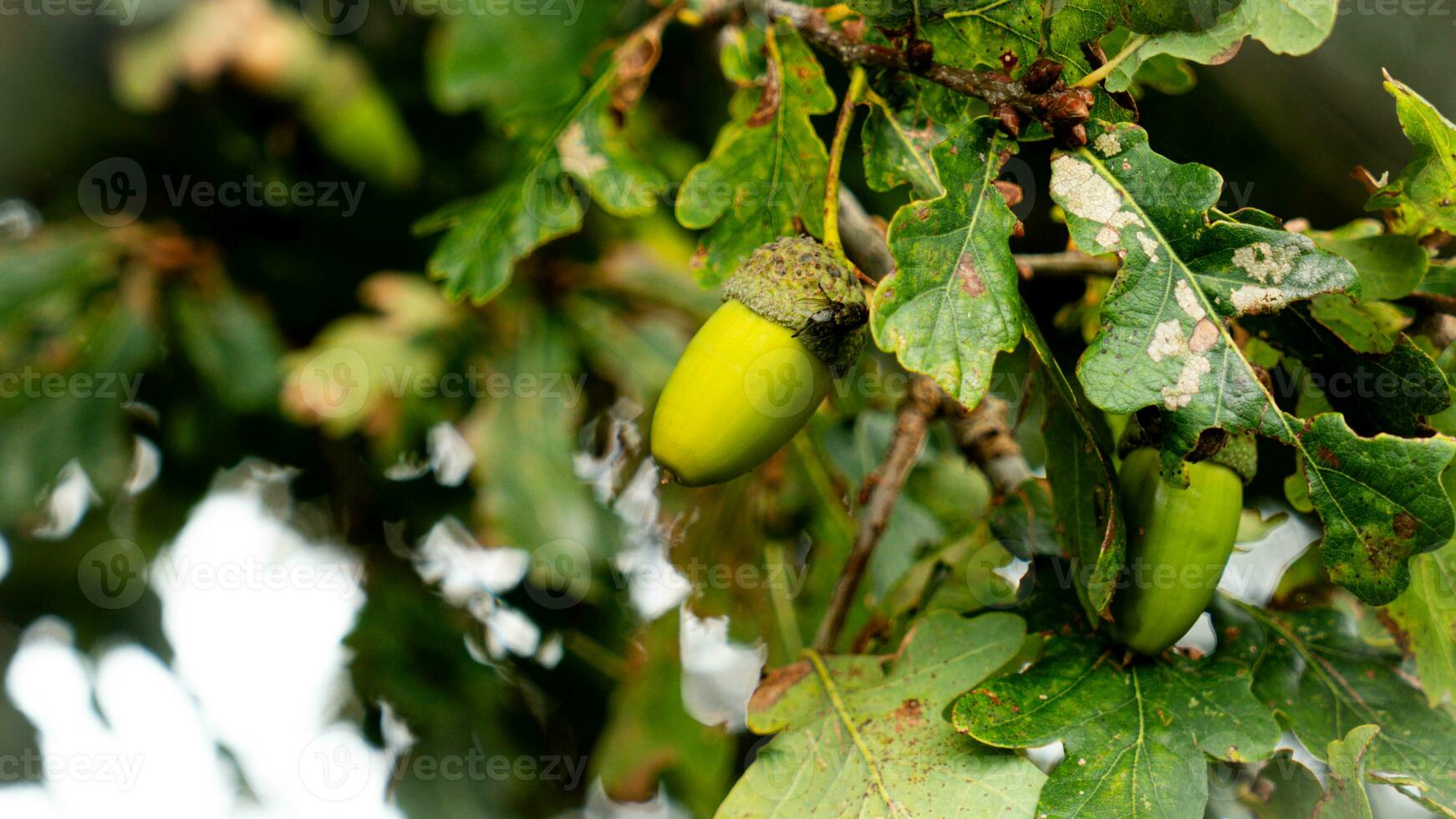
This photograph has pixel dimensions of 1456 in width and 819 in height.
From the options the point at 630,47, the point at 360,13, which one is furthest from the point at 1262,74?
the point at 360,13

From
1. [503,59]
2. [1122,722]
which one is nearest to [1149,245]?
[1122,722]

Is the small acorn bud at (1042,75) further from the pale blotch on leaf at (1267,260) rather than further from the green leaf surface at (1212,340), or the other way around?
the pale blotch on leaf at (1267,260)

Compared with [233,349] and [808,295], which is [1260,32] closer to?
[808,295]

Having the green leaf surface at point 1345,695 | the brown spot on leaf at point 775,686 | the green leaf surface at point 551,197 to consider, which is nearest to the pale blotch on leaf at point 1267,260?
the green leaf surface at point 1345,695

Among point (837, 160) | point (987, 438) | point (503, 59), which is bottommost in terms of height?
point (987, 438)

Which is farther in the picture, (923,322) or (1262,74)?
(1262,74)

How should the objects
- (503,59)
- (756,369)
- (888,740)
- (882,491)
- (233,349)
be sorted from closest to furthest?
1. (756,369)
2. (888,740)
3. (882,491)
4. (503,59)
5. (233,349)

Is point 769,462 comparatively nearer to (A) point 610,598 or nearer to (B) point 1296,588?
(A) point 610,598
